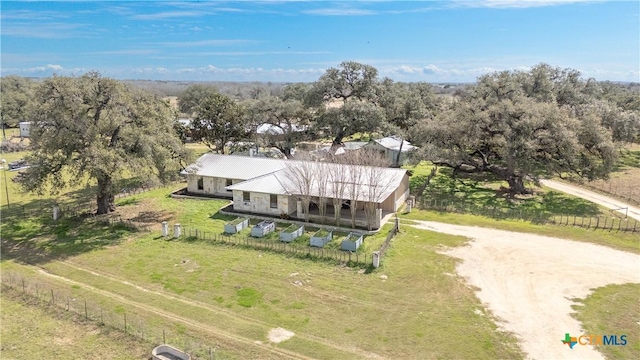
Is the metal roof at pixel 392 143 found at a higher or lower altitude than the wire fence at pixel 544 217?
higher

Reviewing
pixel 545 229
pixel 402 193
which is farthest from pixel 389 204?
pixel 545 229

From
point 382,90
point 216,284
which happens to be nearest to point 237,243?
point 216,284

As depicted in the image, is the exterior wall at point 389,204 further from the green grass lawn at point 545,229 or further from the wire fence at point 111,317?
the wire fence at point 111,317

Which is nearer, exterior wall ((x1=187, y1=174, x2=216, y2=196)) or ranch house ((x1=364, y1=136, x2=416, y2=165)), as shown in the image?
exterior wall ((x1=187, y1=174, x2=216, y2=196))

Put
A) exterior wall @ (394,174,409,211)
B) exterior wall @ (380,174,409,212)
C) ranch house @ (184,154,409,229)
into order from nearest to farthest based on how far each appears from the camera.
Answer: ranch house @ (184,154,409,229) < exterior wall @ (380,174,409,212) < exterior wall @ (394,174,409,211)

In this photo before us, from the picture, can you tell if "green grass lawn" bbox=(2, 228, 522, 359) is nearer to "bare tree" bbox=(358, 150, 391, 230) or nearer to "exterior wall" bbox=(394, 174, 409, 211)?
"bare tree" bbox=(358, 150, 391, 230)

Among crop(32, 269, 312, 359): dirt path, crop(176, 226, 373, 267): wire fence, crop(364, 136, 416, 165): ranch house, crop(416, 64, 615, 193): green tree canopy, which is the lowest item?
crop(32, 269, 312, 359): dirt path

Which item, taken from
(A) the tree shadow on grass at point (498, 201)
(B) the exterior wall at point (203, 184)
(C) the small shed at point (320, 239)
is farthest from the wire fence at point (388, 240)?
(B) the exterior wall at point (203, 184)

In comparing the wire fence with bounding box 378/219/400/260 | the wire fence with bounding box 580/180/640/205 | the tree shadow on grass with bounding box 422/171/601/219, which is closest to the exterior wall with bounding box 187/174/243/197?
the wire fence with bounding box 378/219/400/260
